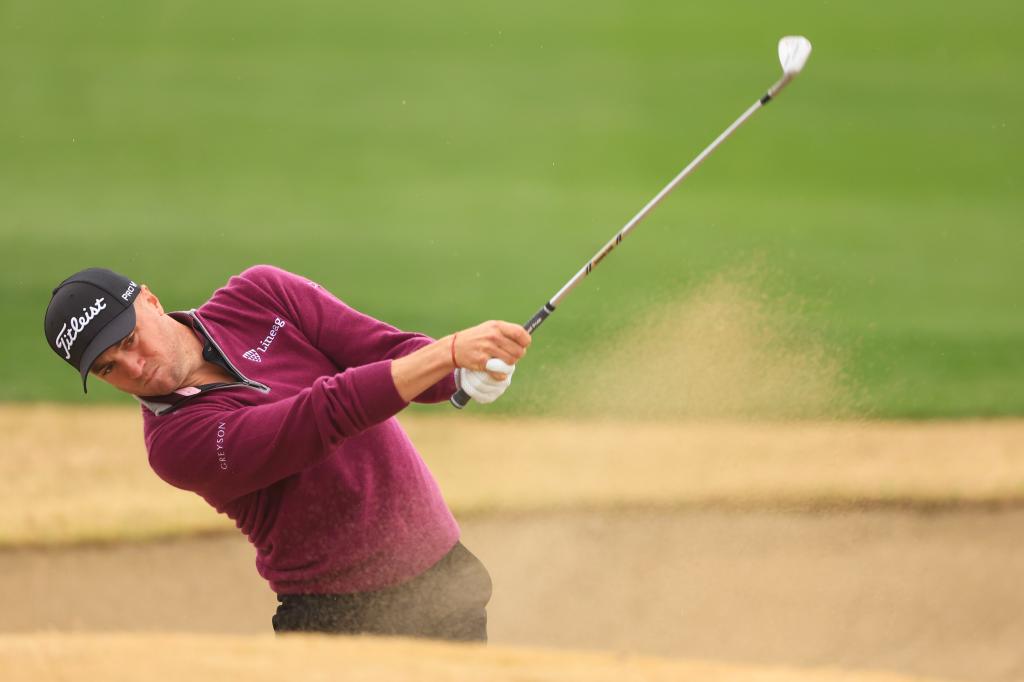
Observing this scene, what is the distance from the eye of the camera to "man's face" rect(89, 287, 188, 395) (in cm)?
204

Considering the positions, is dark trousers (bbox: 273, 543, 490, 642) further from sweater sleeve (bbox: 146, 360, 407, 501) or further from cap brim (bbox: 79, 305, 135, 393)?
cap brim (bbox: 79, 305, 135, 393)

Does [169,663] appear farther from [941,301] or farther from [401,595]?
[941,301]

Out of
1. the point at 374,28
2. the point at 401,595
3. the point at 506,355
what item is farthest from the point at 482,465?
the point at 374,28

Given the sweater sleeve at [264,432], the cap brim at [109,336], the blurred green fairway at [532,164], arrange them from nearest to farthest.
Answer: the sweater sleeve at [264,432]
the cap brim at [109,336]
the blurred green fairway at [532,164]

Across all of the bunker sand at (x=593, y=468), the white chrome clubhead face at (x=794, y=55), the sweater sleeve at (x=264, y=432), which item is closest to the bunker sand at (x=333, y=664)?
the sweater sleeve at (x=264, y=432)

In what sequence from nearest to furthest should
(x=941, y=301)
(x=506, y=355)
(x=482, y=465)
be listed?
1. (x=506, y=355)
2. (x=482, y=465)
3. (x=941, y=301)

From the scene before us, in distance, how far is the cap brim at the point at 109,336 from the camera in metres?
2.01

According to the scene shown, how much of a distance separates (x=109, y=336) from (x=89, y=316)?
53 mm

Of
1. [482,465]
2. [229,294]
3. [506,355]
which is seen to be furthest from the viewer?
[482,465]

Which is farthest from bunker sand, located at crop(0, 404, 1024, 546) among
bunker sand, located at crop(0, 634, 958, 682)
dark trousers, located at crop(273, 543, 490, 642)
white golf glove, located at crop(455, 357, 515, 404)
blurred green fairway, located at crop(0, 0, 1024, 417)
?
bunker sand, located at crop(0, 634, 958, 682)

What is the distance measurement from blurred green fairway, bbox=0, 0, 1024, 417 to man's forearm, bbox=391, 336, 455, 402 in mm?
2536

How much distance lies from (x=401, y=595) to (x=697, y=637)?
1.44 m

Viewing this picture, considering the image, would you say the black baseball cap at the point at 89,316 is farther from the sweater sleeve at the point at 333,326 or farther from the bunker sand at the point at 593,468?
the bunker sand at the point at 593,468

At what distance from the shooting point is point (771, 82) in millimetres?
6066
